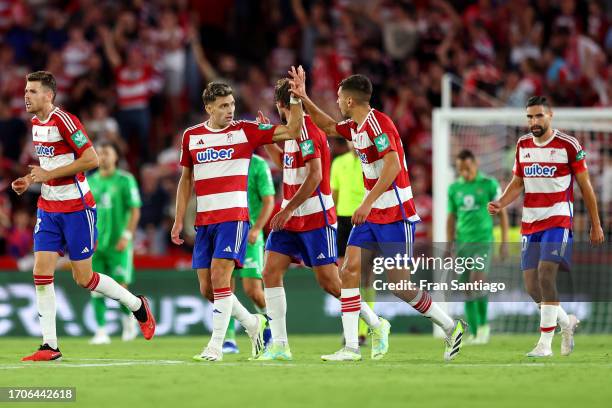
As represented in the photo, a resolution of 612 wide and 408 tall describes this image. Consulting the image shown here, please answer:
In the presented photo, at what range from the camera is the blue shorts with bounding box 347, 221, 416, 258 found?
928 centimetres

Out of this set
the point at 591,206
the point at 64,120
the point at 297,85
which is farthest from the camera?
the point at 591,206

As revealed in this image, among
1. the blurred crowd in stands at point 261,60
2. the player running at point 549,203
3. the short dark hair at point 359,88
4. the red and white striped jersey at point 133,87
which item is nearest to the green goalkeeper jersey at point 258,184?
the short dark hair at point 359,88

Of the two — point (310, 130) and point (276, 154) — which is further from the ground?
point (310, 130)

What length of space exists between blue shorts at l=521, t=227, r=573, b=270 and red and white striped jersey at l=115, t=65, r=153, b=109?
10430mm

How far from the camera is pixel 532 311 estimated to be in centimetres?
1627

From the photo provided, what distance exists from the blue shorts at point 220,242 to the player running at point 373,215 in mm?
845

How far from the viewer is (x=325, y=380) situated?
25.4 ft

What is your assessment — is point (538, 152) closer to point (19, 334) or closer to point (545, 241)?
point (545, 241)

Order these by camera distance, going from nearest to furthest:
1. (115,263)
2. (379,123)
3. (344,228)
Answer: (379,123), (344,228), (115,263)

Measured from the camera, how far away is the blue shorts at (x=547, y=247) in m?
10.3

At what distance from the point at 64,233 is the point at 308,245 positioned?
2.05m

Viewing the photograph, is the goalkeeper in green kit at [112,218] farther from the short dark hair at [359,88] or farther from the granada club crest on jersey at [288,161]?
the short dark hair at [359,88]

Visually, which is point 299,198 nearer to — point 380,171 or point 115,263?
point 380,171

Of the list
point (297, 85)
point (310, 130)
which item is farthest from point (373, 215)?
point (297, 85)
